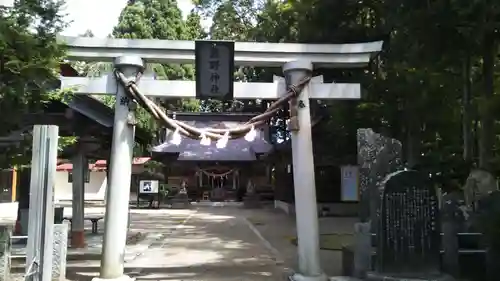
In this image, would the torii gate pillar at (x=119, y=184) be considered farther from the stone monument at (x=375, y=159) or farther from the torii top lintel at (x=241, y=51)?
the stone monument at (x=375, y=159)

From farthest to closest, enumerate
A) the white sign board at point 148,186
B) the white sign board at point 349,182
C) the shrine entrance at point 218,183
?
the shrine entrance at point 218,183 < the white sign board at point 148,186 < the white sign board at point 349,182

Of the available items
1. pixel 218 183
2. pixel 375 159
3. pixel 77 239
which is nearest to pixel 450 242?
pixel 375 159

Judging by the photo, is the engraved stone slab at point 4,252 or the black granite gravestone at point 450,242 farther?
the black granite gravestone at point 450,242

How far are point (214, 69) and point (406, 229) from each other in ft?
14.2

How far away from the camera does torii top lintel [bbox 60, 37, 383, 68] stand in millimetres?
9453

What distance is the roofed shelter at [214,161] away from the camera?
33281mm

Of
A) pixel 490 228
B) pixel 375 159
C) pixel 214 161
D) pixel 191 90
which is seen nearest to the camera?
pixel 490 228

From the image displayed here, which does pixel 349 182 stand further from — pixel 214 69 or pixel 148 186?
pixel 214 69

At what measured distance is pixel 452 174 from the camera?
14.4 meters

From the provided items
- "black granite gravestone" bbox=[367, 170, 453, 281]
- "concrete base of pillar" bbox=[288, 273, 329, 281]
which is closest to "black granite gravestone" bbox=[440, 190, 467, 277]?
"black granite gravestone" bbox=[367, 170, 453, 281]

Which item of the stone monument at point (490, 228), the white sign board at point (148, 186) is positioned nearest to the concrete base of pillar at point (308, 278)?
the stone monument at point (490, 228)

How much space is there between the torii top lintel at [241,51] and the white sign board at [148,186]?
21.3 meters

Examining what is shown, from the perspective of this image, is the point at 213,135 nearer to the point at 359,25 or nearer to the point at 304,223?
the point at 304,223

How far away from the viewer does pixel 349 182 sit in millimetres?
23734
